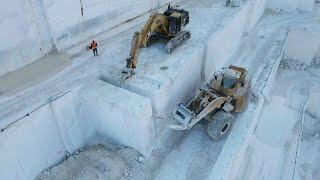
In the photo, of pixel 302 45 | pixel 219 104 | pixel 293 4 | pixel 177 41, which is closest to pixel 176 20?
pixel 177 41

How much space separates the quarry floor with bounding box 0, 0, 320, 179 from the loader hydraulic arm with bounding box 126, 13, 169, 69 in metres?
0.45

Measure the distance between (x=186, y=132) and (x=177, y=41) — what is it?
10.3 ft

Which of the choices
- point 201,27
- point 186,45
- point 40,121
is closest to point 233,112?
point 186,45

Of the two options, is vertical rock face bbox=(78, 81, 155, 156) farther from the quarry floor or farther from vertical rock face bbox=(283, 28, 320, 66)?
vertical rock face bbox=(283, 28, 320, 66)

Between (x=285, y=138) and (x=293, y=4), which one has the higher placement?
(x=293, y=4)

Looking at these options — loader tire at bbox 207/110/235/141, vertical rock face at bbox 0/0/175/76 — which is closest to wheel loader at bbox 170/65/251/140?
loader tire at bbox 207/110/235/141

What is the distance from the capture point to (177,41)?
11648 millimetres

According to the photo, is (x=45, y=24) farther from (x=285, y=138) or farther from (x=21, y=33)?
(x=285, y=138)

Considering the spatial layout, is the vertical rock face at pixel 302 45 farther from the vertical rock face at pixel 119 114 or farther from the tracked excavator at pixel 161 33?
the vertical rock face at pixel 119 114

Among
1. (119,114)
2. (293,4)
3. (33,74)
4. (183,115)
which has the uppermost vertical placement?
(33,74)

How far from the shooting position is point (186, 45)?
39.5ft

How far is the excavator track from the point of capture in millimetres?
11406

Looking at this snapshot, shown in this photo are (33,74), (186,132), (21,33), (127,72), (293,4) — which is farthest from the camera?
(293,4)

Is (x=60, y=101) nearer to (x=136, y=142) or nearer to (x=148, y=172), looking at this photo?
(x=136, y=142)
